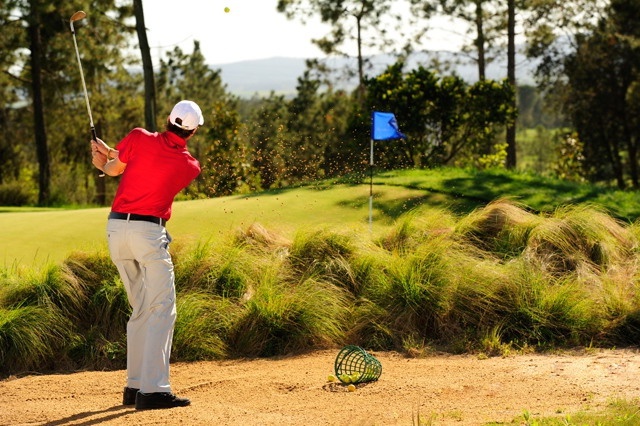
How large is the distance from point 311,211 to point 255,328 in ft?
15.8

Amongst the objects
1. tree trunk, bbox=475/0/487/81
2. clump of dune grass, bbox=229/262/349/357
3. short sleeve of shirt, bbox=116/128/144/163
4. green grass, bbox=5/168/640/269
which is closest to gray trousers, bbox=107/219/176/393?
short sleeve of shirt, bbox=116/128/144/163

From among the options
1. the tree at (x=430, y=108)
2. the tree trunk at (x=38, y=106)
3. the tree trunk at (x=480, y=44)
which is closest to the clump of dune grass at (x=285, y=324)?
the tree at (x=430, y=108)

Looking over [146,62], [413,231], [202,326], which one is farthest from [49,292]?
[146,62]

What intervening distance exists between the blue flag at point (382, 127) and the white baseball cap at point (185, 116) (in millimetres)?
5261

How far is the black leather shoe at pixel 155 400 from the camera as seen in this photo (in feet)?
18.8

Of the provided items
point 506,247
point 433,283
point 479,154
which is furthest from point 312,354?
point 479,154

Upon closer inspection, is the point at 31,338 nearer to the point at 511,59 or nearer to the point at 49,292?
the point at 49,292

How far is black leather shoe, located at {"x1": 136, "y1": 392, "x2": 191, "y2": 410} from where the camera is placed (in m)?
5.73

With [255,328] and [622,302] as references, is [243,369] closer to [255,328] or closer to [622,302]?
[255,328]

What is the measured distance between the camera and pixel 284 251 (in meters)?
8.94

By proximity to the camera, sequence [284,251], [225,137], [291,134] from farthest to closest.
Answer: [291,134] < [225,137] < [284,251]

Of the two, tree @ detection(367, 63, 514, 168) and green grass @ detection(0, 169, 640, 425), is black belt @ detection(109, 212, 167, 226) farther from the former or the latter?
tree @ detection(367, 63, 514, 168)

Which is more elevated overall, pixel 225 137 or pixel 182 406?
pixel 225 137

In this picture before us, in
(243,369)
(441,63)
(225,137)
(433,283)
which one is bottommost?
(243,369)
